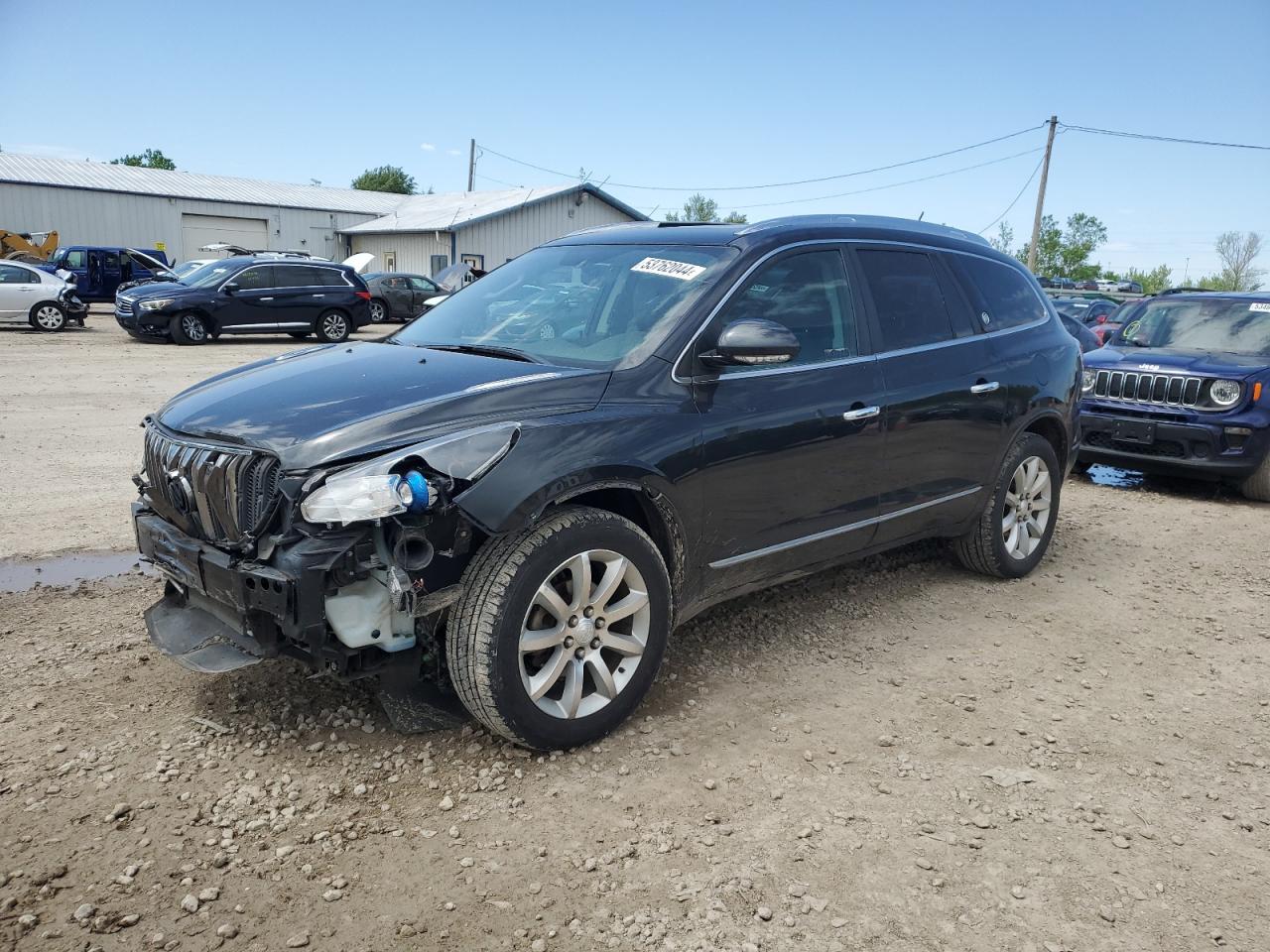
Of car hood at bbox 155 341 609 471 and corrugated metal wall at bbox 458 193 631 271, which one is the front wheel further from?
car hood at bbox 155 341 609 471

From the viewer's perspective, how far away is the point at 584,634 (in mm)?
3303

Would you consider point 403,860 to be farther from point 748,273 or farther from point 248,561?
point 748,273

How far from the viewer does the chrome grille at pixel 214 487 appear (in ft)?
9.96

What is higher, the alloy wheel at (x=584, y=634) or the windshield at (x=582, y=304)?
the windshield at (x=582, y=304)

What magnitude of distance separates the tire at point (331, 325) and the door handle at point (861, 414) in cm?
1820

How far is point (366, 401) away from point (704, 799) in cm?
176

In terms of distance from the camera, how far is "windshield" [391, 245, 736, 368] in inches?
149

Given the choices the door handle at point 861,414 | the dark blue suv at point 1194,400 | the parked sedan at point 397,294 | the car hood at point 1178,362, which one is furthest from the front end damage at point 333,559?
the parked sedan at point 397,294

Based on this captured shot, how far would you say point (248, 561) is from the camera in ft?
9.87

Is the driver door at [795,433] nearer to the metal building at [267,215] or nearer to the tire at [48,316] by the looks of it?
the tire at [48,316]

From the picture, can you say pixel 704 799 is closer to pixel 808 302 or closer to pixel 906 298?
pixel 808 302

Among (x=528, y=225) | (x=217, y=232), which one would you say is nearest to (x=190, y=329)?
(x=528, y=225)

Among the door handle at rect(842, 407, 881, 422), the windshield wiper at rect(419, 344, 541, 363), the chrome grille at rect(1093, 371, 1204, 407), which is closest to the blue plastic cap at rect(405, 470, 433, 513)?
the windshield wiper at rect(419, 344, 541, 363)

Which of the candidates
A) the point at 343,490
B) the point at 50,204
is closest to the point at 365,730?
the point at 343,490
